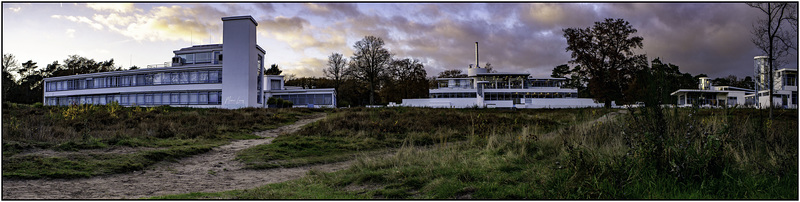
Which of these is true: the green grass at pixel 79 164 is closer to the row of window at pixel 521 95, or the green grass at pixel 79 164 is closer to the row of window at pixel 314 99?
the row of window at pixel 314 99

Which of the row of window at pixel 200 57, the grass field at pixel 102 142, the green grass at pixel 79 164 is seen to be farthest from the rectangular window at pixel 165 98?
the green grass at pixel 79 164

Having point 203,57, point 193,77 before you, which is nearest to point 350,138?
point 193,77

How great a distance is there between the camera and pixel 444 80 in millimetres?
69375

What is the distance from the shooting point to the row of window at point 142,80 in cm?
5156

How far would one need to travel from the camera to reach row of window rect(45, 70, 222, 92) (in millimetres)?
51562

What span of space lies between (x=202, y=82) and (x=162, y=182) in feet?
152

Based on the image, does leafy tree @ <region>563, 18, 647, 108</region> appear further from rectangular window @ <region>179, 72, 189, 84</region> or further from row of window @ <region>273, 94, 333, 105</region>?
rectangular window @ <region>179, 72, 189, 84</region>

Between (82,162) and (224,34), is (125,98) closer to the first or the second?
(224,34)

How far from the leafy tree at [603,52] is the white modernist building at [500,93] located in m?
11.2

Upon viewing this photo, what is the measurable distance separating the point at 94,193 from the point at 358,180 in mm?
4710

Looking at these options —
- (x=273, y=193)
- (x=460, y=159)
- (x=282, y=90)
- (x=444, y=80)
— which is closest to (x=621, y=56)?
(x=444, y=80)

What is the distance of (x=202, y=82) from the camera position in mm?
51562

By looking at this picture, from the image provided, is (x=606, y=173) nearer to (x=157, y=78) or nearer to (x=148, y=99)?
(x=157, y=78)

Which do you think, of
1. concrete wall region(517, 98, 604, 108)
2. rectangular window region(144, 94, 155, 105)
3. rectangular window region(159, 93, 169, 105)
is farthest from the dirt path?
concrete wall region(517, 98, 604, 108)
